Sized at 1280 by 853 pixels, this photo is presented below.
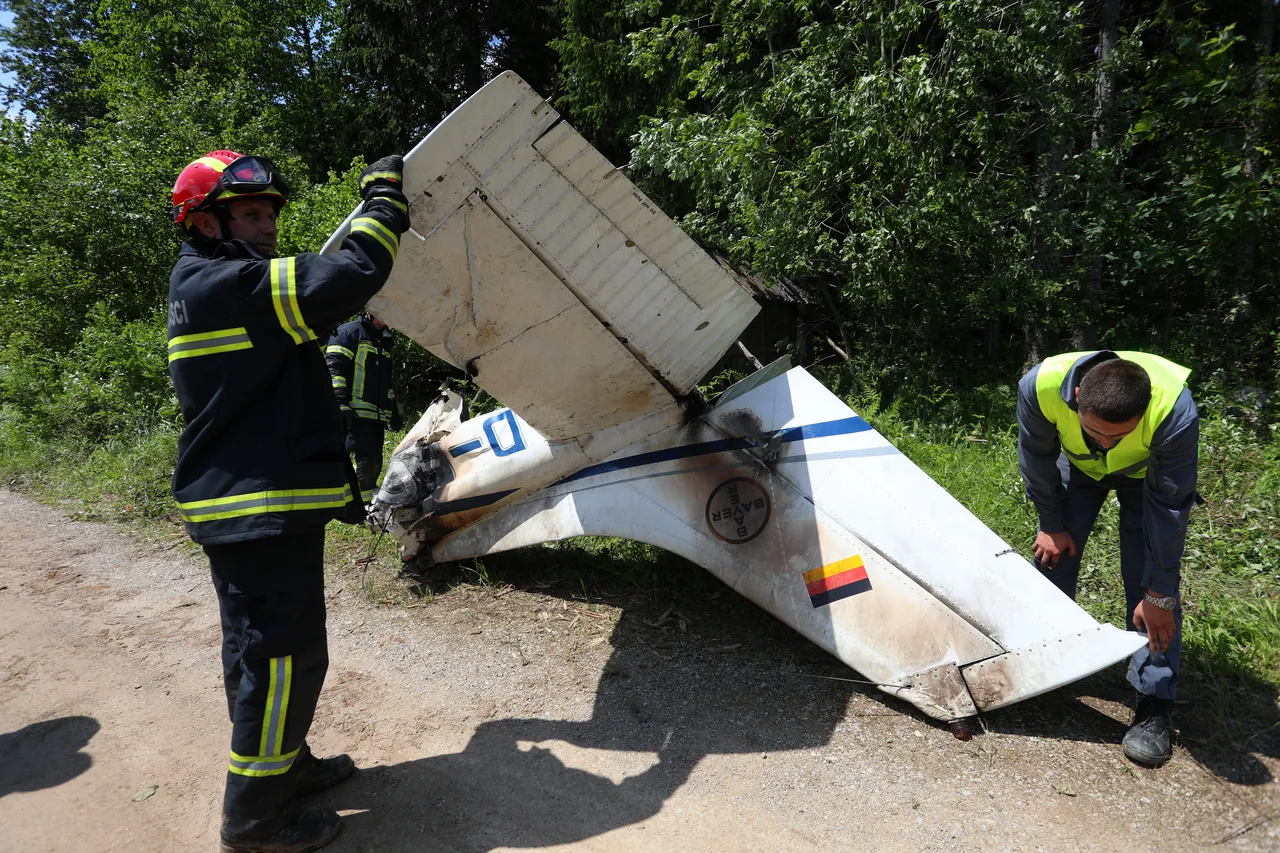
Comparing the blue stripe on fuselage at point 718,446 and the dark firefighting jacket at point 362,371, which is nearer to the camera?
the blue stripe on fuselage at point 718,446

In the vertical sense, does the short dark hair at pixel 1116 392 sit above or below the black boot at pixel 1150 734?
above

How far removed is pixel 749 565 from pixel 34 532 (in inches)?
228

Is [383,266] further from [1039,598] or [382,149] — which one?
[382,149]

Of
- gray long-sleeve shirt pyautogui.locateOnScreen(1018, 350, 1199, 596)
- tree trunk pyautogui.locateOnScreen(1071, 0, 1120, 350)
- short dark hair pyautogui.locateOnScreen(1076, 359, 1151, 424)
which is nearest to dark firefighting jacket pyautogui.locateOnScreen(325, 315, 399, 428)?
gray long-sleeve shirt pyautogui.locateOnScreen(1018, 350, 1199, 596)

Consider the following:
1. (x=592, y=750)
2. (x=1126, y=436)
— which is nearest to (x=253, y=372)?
(x=592, y=750)

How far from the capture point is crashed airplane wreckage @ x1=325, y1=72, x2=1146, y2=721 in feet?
8.63

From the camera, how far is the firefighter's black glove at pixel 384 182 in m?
2.36

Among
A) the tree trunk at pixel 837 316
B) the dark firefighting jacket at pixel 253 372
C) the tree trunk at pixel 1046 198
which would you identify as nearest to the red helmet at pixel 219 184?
the dark firefighting jacket at pixel 253 372

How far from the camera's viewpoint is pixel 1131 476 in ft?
8.78

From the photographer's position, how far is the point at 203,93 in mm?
11773

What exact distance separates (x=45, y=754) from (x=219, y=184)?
2372mm

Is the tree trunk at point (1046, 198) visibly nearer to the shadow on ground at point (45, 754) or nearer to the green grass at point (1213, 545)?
the green grass at point (1213, 545)

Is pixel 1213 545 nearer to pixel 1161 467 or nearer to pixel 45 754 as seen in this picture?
pixel 1161 467

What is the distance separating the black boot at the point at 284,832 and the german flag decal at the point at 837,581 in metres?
1.93
